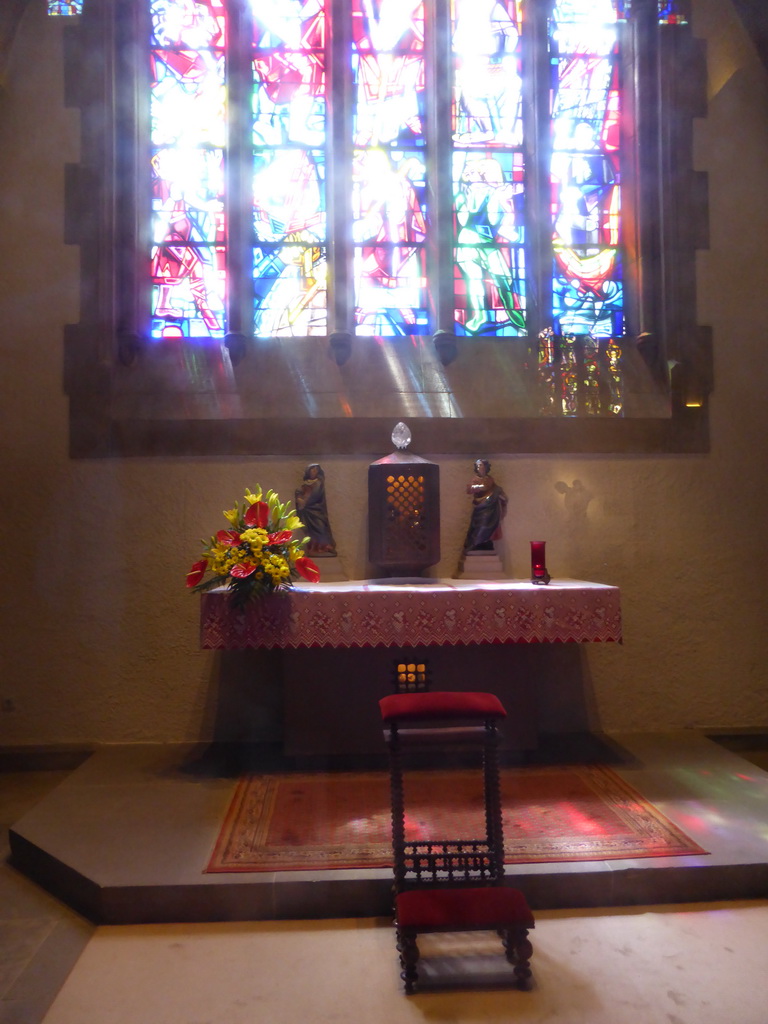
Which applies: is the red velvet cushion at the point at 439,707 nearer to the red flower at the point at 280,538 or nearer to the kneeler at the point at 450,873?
the kneeler at the point at 450,873

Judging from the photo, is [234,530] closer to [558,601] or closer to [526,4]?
[558,601]

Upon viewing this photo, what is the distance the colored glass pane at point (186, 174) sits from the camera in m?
5.68

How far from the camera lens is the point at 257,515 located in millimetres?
4445

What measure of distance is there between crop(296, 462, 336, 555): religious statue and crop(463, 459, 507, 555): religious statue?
3.07ft

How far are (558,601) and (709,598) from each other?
176 cm

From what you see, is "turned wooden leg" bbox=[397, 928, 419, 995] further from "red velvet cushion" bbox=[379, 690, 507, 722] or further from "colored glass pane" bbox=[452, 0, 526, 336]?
"colored glass pane" bbox=[452, 0, 526, 336]

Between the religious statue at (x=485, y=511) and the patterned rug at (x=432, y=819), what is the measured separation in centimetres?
150

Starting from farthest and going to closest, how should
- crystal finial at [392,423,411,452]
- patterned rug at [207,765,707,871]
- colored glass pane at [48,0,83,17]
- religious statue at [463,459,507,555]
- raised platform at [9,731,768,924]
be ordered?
1. colored glass pane at [48,0,83,17]
2. religious statue at [463,459,507,555]
3. crystal finial at [392,423,411,452]
4. patterned rug at [207,765,707,871]
5. raised platform at [9,731,768,924]

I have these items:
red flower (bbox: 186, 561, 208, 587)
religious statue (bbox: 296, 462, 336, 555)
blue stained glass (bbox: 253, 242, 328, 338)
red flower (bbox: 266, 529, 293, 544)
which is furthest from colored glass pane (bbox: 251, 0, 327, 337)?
red flower (bbox: 186, 561, 208, 587)

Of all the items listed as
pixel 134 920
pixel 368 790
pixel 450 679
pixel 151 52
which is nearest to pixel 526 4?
pixel 151 52

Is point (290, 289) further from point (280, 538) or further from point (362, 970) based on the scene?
point (362, 970)

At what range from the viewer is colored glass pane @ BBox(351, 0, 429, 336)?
18.8 feet

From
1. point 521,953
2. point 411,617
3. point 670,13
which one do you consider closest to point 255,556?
point 411,617

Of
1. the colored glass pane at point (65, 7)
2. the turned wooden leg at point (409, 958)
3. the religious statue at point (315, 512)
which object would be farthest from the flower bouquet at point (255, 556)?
the colored glass pane at point (65, 7)
